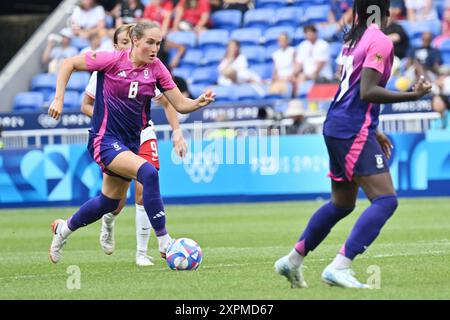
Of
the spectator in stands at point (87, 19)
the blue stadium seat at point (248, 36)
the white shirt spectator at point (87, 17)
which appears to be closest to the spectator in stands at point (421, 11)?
the blue stadium seat at point (248, 36)

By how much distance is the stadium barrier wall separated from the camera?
21188 mm

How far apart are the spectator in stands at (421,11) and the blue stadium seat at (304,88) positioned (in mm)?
2837

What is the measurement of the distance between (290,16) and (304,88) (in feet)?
9.98

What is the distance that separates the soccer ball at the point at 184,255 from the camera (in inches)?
420

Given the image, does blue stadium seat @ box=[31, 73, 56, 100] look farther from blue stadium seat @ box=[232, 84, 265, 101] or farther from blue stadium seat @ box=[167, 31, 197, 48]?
blue stadium seat @ box=[232, 84, 265, 101]

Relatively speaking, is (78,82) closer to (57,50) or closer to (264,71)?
(57,50)

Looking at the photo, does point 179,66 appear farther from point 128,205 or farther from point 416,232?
point 416,232

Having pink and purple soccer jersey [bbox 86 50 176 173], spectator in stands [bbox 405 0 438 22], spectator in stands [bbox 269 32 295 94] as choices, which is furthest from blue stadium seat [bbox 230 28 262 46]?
pink and purple soccer jersey [bbox 86 50 176 173]

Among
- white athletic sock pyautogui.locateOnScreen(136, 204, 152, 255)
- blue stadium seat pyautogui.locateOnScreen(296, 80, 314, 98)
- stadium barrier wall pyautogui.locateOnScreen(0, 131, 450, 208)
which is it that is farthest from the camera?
blue stadium seat pyautogui.locateOnScreen(296, 80, 314, 98)

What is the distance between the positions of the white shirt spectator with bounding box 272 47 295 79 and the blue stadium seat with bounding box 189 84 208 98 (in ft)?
5.74

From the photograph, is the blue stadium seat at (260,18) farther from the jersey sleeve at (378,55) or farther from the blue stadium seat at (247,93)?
the jersey sleeve at (378,55)

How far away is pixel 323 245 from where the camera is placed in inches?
531

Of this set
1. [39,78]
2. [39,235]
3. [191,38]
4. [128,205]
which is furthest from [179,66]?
[39,235]

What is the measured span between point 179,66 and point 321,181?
731cm
